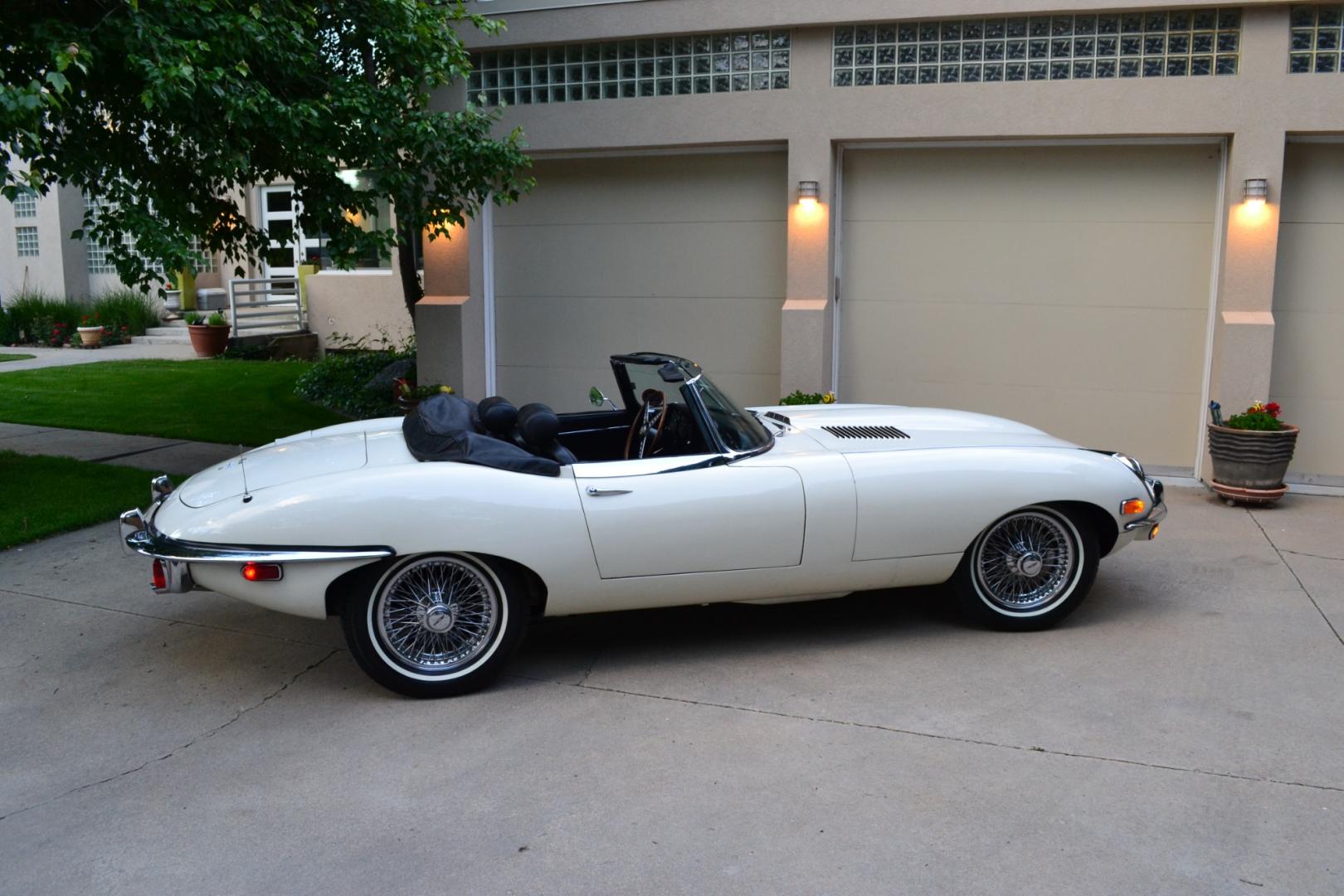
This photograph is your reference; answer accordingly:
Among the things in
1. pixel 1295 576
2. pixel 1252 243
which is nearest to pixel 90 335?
pixel 1252 243

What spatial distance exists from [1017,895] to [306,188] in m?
6.95

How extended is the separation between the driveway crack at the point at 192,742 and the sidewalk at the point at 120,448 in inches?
171

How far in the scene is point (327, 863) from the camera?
11.3 feet

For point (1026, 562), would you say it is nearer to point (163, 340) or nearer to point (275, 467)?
point (275, 467)

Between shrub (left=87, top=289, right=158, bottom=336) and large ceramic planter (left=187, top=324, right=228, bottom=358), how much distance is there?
2.36 metres

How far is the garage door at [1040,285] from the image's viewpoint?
896 centimetres

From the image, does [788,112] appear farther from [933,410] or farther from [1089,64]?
[933,410]

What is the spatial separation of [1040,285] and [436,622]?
21.0 feet

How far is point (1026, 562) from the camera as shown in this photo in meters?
5.34

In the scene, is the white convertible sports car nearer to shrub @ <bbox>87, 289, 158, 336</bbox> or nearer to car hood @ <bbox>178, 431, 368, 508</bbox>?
car hood @ <bbox>178, 431, 368, 508</bbox>

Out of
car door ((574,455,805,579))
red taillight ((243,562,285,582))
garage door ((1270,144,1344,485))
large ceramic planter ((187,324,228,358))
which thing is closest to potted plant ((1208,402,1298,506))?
garage door ((1270,144,1344,485))

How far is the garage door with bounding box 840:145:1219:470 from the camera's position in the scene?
8.96m

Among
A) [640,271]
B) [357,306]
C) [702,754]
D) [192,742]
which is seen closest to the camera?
[702,754]

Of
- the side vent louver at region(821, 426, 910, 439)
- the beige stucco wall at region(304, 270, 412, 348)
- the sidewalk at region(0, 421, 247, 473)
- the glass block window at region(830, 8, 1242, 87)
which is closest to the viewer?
the side vent louver at region(821, 426, 910, 439)
